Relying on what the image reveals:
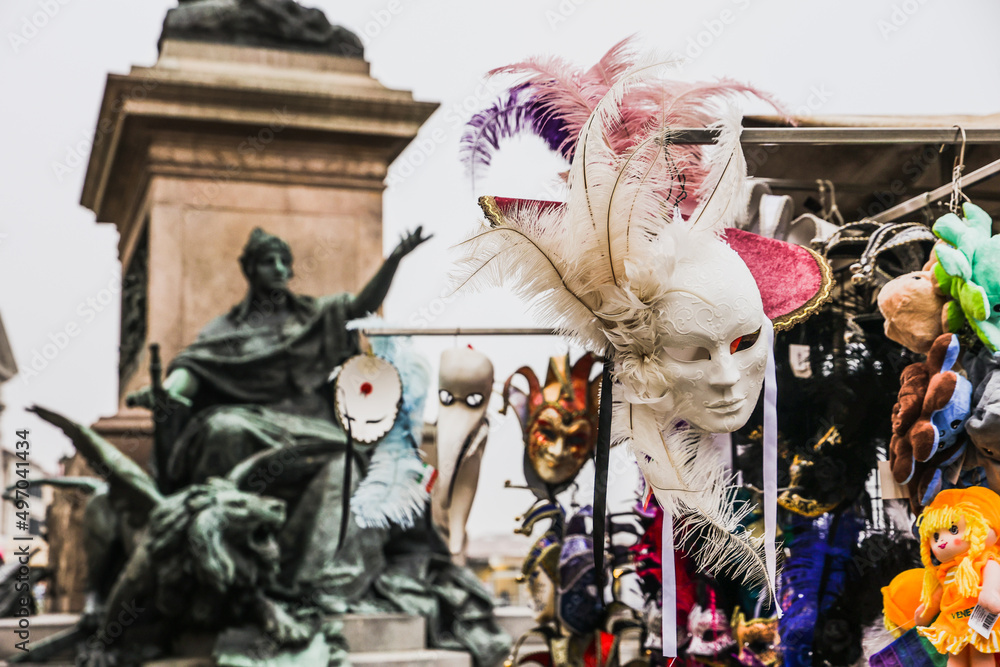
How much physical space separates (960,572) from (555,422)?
1891 mm

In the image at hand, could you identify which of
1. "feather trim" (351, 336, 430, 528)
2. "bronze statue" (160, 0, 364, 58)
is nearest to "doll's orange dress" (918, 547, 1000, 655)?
"feather trim" (351, 336, 430, 528)

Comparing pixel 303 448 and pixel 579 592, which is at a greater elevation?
pixel 303 448

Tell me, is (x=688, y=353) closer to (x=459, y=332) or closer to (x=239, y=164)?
(x=459, y=332)

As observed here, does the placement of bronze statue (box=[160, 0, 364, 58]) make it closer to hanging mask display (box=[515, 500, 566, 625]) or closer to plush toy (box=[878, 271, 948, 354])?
hanging mask display (box=[515, 500, 566, 625])

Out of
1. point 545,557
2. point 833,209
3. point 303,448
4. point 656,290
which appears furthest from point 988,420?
point 303,448

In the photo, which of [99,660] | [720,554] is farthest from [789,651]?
[99,660]

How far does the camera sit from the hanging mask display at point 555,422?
13.6 ft

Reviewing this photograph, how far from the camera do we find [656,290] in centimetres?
236

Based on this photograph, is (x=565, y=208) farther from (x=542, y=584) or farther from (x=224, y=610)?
(x=224, y=610)

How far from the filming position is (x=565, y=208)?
246 cm

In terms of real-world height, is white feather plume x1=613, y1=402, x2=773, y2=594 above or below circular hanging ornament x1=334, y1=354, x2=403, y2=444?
below

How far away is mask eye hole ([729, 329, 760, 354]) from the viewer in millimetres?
2480

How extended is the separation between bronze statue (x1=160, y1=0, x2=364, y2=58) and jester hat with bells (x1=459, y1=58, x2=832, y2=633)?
262 inches

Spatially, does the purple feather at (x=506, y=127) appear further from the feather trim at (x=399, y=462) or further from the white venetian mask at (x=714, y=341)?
the feather trim at (x=399, y=462)
